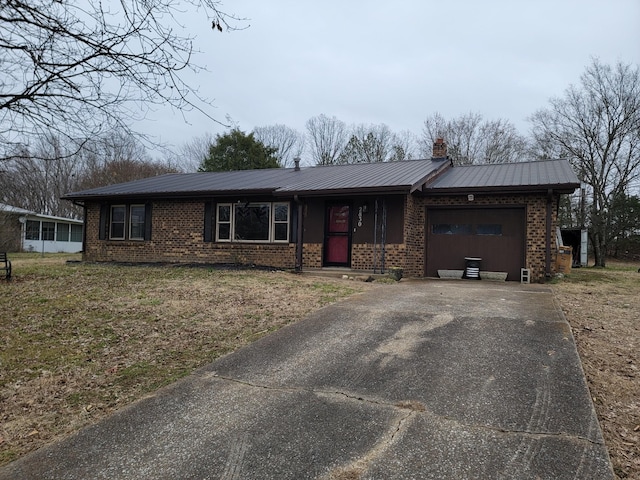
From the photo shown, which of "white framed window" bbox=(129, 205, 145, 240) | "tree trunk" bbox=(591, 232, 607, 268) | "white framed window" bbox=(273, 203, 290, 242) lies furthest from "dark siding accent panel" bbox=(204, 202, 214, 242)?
"tree trunk" bbox=(591, 232, 607, 268)

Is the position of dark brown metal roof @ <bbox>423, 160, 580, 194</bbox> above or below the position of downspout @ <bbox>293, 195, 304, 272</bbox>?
above

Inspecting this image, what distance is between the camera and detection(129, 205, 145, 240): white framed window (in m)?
14.9

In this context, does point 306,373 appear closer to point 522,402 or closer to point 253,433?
point 253,433

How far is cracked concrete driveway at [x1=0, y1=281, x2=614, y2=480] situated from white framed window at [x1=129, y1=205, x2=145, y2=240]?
11582mm

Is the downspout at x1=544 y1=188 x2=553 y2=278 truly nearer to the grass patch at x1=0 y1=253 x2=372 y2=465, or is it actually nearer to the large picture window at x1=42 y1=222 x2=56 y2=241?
the grass patch at x1=0 y1=253 x2=372 y2=465

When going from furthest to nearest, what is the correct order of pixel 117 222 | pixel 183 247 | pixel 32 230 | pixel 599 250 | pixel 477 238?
pixel 32 230
pixel 599 250
pixel 117 222
pixel 183 247
pixel 477 238

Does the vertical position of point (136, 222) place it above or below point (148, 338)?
above

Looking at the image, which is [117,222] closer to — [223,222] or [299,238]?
[223,222]

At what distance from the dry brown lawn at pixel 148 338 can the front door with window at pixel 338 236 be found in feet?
8.23

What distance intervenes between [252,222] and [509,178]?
762cm

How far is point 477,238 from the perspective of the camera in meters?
11.5

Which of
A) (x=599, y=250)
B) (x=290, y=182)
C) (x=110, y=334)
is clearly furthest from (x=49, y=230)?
(x=599, y=250)

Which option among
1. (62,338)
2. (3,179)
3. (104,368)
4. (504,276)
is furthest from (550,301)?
(3,179)

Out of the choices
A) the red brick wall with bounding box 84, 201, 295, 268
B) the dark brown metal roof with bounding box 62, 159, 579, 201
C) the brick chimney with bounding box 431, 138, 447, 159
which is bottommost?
the red brick wall with bounding box 84, 201, 295, 268
